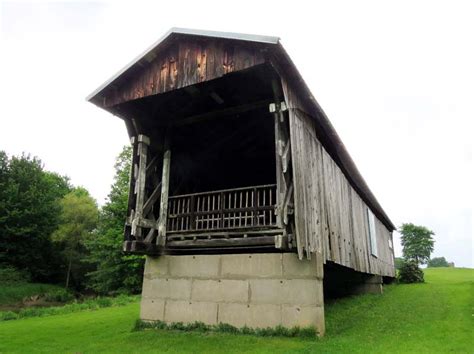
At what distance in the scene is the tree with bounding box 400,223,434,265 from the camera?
5309 centimetres

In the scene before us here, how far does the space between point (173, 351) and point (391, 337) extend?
4500 mm

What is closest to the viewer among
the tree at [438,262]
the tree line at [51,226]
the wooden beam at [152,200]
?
the wooden beam at [152,200]

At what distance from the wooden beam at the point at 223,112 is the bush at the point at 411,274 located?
18656 millimetres

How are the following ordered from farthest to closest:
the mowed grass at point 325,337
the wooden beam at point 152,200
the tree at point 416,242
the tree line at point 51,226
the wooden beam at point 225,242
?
the tree at point 416,242 → the tree line at point 51,226 → the wooden beam at point 152,200 → the wooden beam at point 225,242 → the mowed grass at point 325,337

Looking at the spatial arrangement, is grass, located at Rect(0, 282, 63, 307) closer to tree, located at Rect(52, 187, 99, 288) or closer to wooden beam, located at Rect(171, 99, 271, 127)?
tree, located at Rect(52, 187, 99, 288)

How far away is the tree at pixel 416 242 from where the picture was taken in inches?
2090

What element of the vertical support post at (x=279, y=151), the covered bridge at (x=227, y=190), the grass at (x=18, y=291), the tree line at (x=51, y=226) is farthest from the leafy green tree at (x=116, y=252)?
the vertical support post at (x=279, y=151)

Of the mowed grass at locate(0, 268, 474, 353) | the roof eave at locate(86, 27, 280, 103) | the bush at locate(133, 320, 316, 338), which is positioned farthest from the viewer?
the bush at locate(133, 320, 316, 338)

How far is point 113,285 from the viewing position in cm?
2762

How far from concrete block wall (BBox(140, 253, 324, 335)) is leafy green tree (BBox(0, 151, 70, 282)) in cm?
2946

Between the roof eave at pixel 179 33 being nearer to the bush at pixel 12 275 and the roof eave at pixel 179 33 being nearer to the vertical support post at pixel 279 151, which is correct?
the vertical support post at pixel 279 151

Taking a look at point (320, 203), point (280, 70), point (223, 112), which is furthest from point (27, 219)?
point (280, 70)

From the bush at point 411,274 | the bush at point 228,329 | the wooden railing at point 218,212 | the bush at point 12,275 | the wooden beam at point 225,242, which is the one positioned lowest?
the bush at point 228,329

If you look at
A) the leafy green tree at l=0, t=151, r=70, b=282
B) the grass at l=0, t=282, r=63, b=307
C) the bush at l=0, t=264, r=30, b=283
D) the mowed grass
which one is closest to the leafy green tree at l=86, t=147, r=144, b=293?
the grass at l=0, t=282, r=63, b=307
